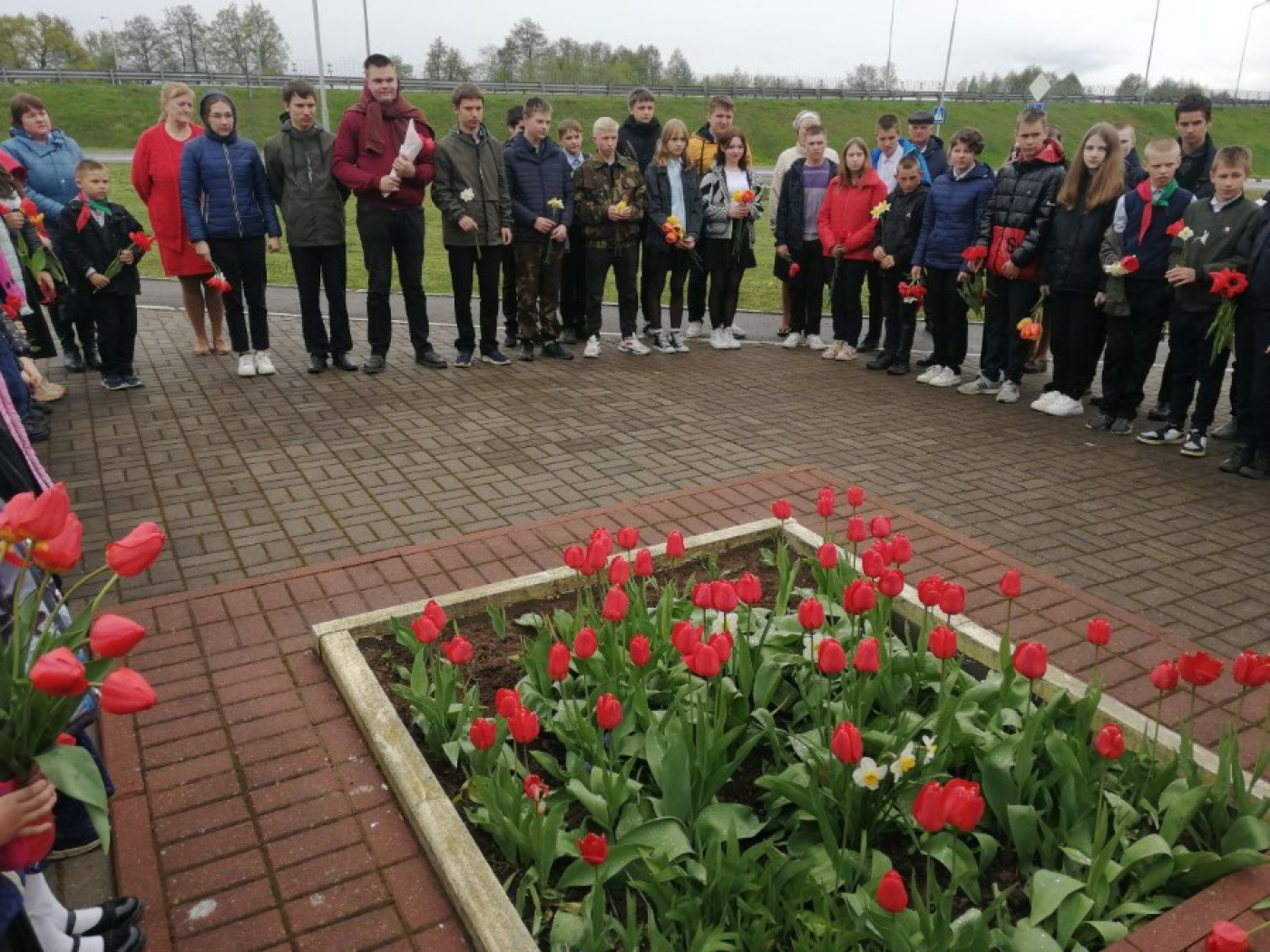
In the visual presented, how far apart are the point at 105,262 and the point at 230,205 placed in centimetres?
103

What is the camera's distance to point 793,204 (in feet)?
30.2

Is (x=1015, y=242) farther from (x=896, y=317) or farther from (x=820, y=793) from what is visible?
(x=820, y=793)

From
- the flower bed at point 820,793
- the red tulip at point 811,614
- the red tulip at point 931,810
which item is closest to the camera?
the red tulip at point 931,810

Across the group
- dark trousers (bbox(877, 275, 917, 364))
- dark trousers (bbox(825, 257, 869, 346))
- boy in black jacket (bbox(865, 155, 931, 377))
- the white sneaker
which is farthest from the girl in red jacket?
the white sneaker

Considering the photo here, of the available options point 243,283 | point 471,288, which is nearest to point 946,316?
point 471,288

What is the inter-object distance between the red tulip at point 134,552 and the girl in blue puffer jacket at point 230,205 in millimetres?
6236

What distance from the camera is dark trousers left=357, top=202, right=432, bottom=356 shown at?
7812mm

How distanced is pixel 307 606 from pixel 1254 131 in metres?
80.6

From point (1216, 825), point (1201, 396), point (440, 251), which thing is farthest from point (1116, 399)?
point (440, 251)

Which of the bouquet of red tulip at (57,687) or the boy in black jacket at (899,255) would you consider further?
the boy in black jacket at (899,255)

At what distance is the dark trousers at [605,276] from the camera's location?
887 centimetres

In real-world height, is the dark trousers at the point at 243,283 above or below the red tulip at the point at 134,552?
below

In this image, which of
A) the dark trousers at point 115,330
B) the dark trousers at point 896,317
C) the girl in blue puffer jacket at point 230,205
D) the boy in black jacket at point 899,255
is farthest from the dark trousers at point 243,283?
the dark trousers at point 896,317

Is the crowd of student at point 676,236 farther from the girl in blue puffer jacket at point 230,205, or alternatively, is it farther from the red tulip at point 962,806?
the red tulip at point 962,806
